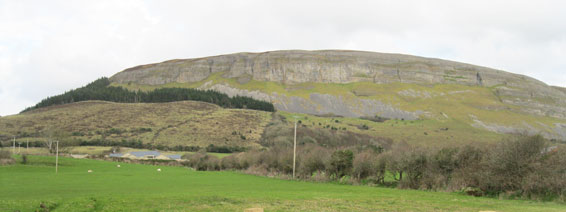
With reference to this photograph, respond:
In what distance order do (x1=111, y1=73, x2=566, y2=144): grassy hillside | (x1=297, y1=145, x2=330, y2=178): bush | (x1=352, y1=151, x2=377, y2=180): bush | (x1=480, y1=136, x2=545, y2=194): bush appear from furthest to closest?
1. (x1=111, y1=73, x2=566, y2=144): grassy hillside
2. (x1=297, y1=145, x2=330, y2=178): bush
3. (x1=352, y1=151, x2=377, y2=180): bush
4. (x1=480, y1=136, x2=545, y2=194): bush

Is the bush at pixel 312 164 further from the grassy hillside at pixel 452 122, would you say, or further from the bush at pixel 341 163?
the grassy hillside at pixel 452 122

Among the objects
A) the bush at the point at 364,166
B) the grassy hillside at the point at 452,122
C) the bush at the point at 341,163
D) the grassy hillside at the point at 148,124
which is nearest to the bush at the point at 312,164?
the bush at the point at 341,163

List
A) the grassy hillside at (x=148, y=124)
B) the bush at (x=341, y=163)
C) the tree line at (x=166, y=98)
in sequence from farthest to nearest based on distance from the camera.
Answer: the tree line at (x=166, y=98) → the grassy hillside at (x=148, y=124) → the bush at (x=341, y=163)

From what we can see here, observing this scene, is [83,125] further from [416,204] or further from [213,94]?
[416,204]

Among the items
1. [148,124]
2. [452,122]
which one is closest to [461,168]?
[148,124]

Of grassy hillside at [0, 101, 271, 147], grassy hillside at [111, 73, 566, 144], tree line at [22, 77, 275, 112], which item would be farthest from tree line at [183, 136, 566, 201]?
tree line at [22, 77, 275, 112]

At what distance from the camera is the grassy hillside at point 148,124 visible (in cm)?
11619

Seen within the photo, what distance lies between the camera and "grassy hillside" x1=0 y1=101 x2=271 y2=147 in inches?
4574

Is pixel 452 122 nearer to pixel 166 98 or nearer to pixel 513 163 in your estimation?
pixel 166 98

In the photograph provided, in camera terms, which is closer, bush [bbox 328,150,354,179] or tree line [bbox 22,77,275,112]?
bush [bbox 328,150,354,179]

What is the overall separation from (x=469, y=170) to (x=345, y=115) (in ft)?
497

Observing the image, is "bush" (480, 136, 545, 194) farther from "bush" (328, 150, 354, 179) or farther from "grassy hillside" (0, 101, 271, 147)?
"grassy hillside" (0, 101, 271, 147)

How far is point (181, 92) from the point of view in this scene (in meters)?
181

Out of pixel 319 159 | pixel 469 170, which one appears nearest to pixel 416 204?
pixel 469 170
